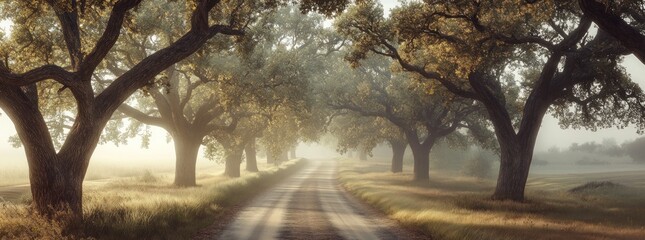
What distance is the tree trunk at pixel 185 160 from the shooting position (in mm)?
25703

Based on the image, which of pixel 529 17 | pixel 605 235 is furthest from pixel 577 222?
pixel 529 17

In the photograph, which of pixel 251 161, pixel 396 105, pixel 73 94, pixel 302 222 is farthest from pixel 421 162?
pixel 73 94

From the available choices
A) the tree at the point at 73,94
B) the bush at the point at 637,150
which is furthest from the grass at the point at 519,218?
the bush at the point at 637,150

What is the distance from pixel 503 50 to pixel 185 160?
18401 millimetres

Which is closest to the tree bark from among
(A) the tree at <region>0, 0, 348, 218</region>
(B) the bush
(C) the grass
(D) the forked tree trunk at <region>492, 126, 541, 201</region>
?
(D) the forked tree trunk at <region>492, 126, 541, 201</region>

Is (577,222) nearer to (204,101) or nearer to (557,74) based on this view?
(557,74)

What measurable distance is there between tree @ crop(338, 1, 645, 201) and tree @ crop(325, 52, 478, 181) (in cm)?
1120

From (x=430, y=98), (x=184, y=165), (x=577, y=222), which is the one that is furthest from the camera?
(x=430, y=98)

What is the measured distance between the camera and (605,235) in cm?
1202

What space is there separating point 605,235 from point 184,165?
70.0 ft

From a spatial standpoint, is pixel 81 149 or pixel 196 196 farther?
pixel 196 196

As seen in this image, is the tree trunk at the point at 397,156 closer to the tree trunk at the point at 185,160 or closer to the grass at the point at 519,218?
the grass at the point at 519,218

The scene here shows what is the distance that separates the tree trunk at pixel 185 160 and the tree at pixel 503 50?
12.5 meters

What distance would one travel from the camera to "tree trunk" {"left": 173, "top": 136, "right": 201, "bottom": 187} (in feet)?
84.3
